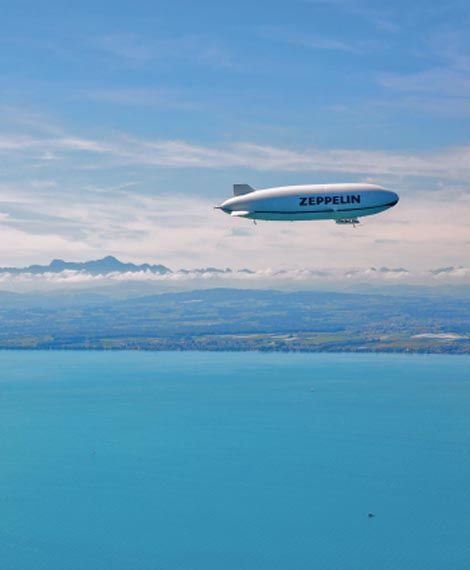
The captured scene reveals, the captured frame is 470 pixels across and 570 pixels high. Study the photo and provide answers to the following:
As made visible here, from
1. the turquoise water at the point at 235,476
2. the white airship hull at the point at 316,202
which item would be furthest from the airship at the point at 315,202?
the turquoise water at the point at 235,476

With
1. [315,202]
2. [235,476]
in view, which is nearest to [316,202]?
[315,202]

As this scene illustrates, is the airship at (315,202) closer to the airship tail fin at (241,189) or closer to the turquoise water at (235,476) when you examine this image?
the airship tail fin at (241,189)

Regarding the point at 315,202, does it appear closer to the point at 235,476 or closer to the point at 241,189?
the point at 241,189

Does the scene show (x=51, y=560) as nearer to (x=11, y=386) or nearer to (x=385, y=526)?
(x=385, y=526)

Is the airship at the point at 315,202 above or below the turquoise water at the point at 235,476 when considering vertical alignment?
above

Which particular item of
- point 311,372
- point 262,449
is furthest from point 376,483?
point 311,372

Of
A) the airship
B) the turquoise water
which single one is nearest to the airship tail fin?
the airship
